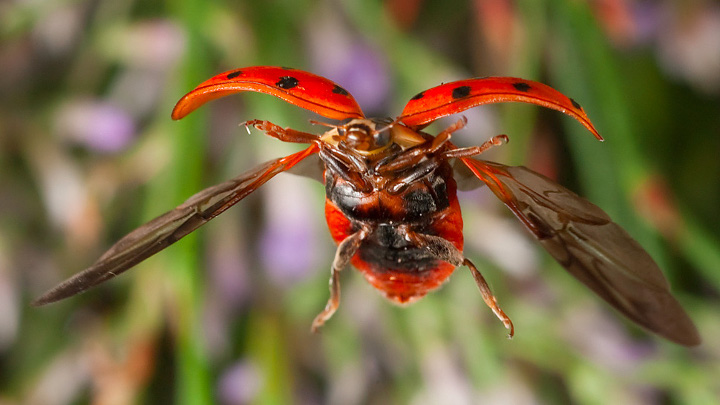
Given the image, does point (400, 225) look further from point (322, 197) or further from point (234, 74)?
point (322, 197)

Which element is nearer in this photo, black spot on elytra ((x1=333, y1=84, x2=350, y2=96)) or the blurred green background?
black spot on elytra ((x1=333, y1=84, x2=350, y2=96))

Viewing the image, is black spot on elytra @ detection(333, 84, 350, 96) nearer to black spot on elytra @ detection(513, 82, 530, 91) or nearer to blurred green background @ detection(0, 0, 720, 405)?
black spot on elytra @ detection(513, 82, 530, 91)

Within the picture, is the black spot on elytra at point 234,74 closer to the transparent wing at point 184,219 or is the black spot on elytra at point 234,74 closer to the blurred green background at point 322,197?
the transparent wing at point 184,219

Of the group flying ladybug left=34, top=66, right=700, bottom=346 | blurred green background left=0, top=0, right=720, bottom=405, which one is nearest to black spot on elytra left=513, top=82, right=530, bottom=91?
flying ladybug left=34, top=66, right=700, bottom=346

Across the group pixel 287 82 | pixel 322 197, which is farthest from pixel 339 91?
pixel 322 197

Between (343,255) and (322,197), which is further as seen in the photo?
(322,197)

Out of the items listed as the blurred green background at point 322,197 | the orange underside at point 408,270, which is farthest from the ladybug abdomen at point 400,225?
the blurred green background at point 322,197

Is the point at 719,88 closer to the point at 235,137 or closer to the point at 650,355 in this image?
the point at 650,355
